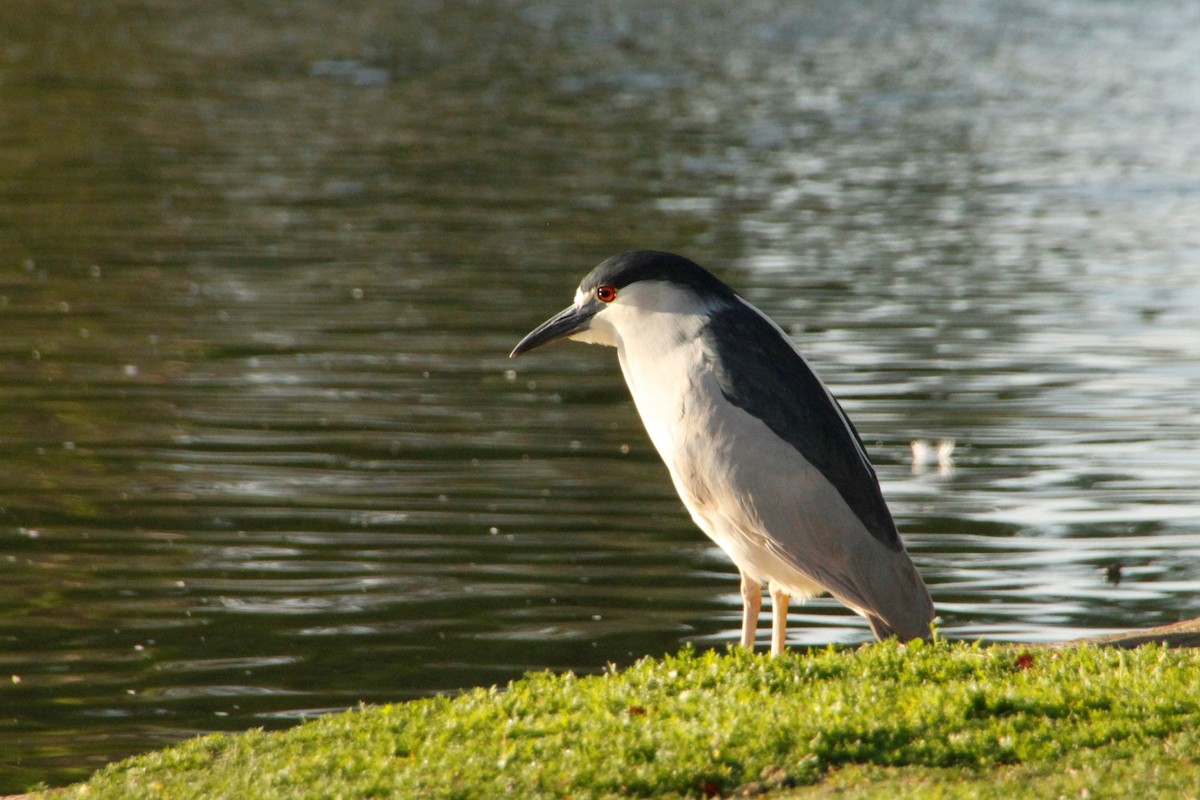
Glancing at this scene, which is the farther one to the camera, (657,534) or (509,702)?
(657,534)

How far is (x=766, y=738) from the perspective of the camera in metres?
6.31

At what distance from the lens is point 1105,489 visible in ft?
42.3

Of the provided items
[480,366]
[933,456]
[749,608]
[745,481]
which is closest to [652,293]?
[745,481]

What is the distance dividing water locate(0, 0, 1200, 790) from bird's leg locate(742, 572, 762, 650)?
Result: 1.76 m

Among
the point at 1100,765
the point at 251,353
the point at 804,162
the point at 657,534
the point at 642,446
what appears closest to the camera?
the point at 1100,765

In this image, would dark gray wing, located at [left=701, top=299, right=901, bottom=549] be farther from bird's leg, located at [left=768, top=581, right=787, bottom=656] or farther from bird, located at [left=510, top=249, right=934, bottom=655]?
A: bird's leg, located at [left=768, top=581, right=787, bottom=656]

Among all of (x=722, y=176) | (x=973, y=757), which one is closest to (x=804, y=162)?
(x=722, y=176)

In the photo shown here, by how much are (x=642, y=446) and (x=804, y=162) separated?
52.7ft

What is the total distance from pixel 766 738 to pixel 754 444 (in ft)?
5.61

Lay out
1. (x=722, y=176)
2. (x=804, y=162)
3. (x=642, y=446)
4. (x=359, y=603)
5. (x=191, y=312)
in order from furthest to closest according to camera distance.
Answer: (x=804, y=162)
(x=722, y=176)
(x=191, y=312)
(x=642, y=446)
(x=359, y=603)

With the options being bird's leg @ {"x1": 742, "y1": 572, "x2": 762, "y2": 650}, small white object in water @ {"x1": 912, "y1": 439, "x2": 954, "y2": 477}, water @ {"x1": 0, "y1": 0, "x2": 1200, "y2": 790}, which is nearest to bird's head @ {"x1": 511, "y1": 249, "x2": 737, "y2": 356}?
bird's leg @ {"x1": 742, "y1": 572, "x2": 762, "y2": 650}

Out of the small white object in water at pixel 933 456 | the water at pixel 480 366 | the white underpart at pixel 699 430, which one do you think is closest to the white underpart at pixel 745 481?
the white underpart at pixel 699 430

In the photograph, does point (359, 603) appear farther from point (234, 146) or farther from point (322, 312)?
point (234, 146)

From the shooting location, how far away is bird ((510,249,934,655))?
7.70m
